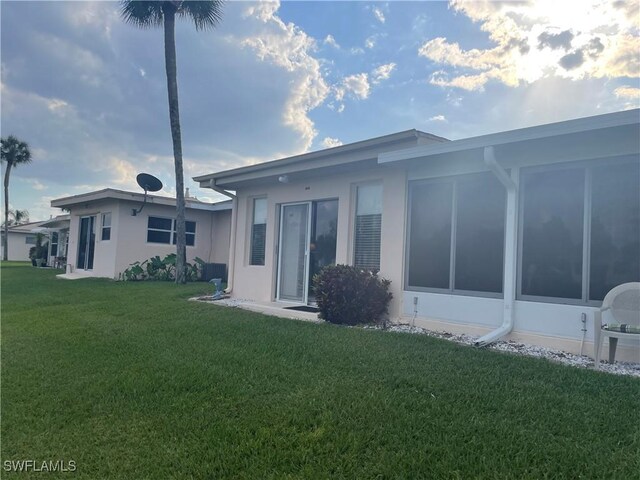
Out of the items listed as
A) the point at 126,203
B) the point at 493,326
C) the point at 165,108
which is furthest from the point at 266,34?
the point at 493,326

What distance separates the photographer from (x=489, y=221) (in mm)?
6359

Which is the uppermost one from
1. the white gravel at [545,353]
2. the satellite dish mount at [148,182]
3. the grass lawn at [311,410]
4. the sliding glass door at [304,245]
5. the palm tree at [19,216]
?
the palm tree at [19,216]

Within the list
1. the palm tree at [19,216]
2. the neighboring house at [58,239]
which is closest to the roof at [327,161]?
the neighboring house at [58,239]

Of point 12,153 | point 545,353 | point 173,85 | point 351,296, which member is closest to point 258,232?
point 351,296

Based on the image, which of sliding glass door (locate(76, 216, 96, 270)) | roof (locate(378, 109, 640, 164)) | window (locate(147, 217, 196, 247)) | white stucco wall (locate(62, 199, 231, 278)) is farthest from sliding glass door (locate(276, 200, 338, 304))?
sliding glass door (locate(76, 216, 96, 270))

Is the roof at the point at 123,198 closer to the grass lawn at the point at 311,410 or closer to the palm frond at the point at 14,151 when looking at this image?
the grass lawn at the point at 311,410

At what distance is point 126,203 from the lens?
16156 millimetres

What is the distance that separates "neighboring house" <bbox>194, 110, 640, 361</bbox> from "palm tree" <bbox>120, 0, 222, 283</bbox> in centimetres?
569

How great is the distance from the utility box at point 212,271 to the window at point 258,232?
242 inches

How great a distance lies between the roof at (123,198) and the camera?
15.7 metres

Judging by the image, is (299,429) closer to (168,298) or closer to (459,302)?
(459,302)

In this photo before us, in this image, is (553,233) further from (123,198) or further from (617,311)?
(123,198)

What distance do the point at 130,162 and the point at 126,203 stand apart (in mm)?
3606

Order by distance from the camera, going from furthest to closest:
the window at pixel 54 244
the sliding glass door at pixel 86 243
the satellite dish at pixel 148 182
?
1. the window at pixel 54 244
2. the sliding glass door at pixel 86 243
3. the satellite dish at pixel 148 182
